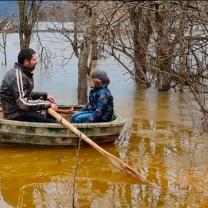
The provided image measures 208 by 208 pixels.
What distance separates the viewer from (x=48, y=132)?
8695 millimetres

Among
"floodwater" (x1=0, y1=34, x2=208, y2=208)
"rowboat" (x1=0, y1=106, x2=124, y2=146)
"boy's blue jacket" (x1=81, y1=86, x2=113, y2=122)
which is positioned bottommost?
"floodwater" (x1=0, y1=34, x2=208, y2=208)

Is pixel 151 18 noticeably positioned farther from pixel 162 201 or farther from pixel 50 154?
pixel 162 201

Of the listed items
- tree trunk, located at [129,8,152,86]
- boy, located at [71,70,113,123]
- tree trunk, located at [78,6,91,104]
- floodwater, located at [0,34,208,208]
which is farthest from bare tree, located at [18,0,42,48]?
boy, located at [71,70,113,123]

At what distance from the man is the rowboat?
0.84ft

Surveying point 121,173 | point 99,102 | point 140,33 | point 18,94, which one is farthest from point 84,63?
point 121,173

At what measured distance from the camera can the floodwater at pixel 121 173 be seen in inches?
260

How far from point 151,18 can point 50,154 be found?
7821 millimetres

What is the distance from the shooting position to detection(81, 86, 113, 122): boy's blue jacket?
9008mm

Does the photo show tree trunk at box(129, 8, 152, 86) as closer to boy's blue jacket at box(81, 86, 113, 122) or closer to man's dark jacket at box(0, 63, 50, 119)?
boy's blue jacket at box(81, 86, 113, 122)

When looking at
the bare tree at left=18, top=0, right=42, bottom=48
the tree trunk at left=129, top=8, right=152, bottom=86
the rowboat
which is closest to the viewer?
the rowboat

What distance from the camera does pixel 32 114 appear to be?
29.1 feet

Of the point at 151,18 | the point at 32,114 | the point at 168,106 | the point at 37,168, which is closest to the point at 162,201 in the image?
the point at 37,168

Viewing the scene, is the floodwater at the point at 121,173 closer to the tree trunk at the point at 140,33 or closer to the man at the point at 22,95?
the man at the point at 22,95

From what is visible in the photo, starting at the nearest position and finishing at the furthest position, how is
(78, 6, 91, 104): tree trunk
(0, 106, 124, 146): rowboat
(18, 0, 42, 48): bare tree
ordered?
1. (0, 106, 124, 146): rowboat
2. (78, 6, 91, 104): tree trunk
3. (18, 0, 42, 48): bare tree
